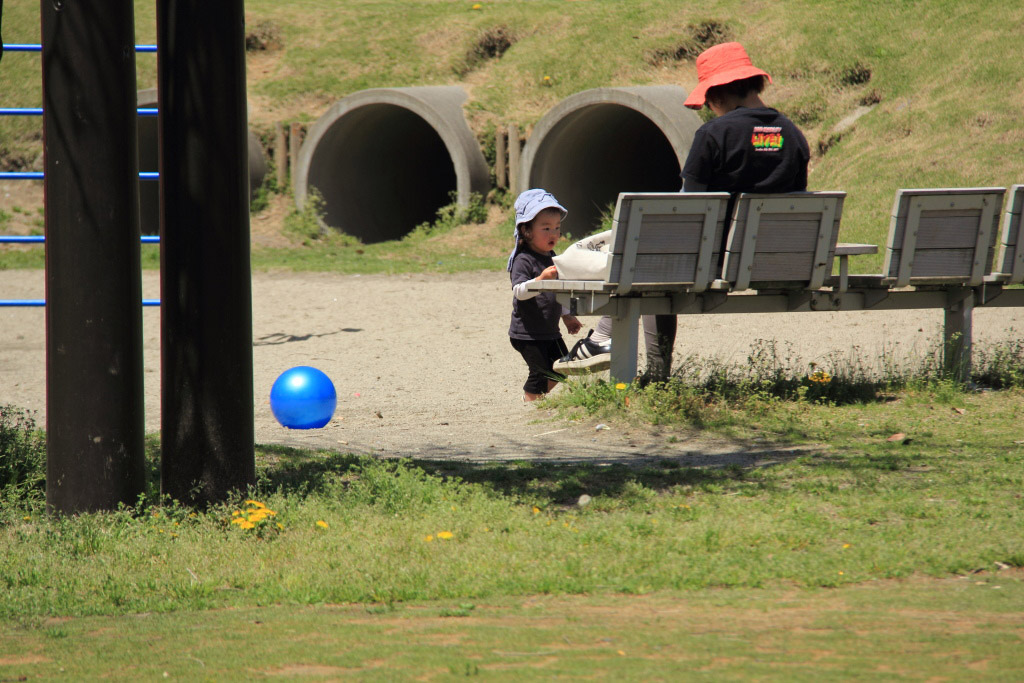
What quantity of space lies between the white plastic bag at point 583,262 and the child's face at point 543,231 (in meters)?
0.35

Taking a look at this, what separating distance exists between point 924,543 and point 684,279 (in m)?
2.77

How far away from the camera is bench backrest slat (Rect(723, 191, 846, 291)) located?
6.45 metres

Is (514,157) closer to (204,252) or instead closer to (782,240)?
(782,240)

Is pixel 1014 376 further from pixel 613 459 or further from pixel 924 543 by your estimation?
pixel 924 543

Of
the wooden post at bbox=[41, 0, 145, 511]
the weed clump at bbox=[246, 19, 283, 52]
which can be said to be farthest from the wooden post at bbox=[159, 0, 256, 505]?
the weed clump at bbox=[246, 19, 283, 52]

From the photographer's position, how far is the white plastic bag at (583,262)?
6512 mm

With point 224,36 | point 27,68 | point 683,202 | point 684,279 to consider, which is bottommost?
point 684,279

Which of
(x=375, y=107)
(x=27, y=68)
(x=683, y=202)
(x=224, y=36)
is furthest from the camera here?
(x=27, y=68)

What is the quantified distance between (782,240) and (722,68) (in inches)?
41.2

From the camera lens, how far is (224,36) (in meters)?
4.37

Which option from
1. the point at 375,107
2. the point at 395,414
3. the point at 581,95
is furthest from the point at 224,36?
the point at 375,107

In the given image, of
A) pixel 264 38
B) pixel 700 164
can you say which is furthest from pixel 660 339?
pixel 264 38

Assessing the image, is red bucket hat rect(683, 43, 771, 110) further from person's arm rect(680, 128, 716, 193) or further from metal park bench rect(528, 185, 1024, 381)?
metal park bench rect(528, 185, 1024, 381)

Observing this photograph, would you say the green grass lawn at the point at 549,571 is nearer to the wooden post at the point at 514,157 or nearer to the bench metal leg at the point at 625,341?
the bench metal leg at the point at 625,341
